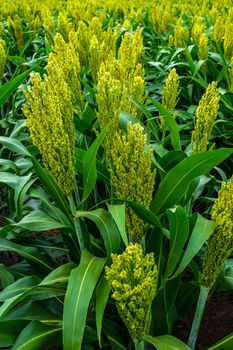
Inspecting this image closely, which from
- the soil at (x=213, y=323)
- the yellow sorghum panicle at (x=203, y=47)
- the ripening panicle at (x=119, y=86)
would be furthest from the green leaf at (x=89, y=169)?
the yellow sorghum panicle at (x=203, y=47)

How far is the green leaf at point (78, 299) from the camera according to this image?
1.72m

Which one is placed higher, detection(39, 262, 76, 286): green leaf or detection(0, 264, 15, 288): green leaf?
detection(39, 262, 76, 286): green leaf

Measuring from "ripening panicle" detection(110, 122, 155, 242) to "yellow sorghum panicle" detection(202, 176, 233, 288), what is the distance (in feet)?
0.77

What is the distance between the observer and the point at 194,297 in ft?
8.06

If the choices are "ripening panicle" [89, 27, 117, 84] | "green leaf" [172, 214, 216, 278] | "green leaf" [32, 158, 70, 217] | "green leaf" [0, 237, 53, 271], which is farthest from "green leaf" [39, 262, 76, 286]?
"ripening panicle" [89, 27, 117, 84]

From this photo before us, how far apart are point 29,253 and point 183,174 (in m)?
0.87

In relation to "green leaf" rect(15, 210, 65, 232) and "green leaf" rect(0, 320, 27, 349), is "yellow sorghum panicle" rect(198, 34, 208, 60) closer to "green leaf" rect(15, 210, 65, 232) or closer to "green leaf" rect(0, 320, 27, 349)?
"green leaf" rect(15, 210, 65, 232)

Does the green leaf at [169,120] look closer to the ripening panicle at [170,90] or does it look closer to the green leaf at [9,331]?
the ripening panicle at [170,90]

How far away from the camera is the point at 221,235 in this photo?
1751 millimetres

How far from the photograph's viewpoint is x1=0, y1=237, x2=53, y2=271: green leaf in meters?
2.34

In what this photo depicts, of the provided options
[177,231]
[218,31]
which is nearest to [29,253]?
[177,231]

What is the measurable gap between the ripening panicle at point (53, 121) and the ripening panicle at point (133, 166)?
0.16 m

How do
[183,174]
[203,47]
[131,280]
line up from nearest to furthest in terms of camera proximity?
1. [131,280]
2. [183,174]
3. [203,47]

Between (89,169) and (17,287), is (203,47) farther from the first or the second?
(17,287)
